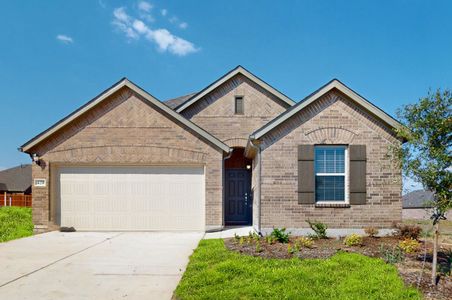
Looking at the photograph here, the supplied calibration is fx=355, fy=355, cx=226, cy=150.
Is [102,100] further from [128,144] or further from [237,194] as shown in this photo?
[237,194]

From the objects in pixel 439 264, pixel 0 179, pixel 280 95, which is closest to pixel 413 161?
pixel 439 264

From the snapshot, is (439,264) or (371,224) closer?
(439,264)

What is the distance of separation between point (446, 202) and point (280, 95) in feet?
32.1

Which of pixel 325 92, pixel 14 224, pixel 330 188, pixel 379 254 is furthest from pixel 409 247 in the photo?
pixel 14 224

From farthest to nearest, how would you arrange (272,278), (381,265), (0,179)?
(0,179)
(381,265)
(272,278)

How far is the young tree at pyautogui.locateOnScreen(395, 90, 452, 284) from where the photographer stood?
5867 millimetres

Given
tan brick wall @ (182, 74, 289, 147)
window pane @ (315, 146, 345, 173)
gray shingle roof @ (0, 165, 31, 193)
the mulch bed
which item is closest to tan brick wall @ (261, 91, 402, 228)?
window pane @ (315, 146, 345, 173)

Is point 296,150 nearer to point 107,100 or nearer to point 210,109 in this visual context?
point 210,109

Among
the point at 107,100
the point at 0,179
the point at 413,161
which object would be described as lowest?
the point at 0,179

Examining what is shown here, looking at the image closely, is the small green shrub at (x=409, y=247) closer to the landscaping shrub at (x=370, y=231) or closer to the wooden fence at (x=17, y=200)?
the landscaping shrub at (x=370, y=231)

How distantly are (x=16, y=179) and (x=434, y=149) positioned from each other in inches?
1415

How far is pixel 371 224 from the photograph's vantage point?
34.4 ft

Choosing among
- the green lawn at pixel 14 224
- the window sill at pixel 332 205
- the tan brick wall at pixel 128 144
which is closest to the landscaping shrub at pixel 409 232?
the window sill at pixel 332 205

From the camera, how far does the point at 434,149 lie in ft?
19.4
